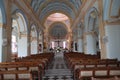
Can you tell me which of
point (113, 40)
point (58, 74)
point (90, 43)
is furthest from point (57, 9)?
point (58, 74)

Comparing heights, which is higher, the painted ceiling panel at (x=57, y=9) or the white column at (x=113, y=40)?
the painted ceiling panel at (x=57, y=9)

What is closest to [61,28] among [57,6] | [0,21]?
[57,6]

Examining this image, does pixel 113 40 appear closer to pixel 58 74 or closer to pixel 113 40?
pixel 113 40

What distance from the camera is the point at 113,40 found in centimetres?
1148

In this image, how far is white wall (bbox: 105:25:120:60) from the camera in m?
11.5

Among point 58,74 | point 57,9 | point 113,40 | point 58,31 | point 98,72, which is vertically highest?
point 57,9

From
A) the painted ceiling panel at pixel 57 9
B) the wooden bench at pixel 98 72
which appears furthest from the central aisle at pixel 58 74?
the painted ceiling panel at pixel 57 9

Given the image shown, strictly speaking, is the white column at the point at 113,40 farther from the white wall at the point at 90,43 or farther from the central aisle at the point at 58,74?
the white wall at the point at 90,43

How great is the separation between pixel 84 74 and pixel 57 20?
1561 inches

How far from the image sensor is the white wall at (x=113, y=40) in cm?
1149

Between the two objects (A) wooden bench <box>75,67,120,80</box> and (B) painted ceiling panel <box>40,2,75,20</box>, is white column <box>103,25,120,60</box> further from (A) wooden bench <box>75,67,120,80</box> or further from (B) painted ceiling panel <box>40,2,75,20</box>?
(B) painted ceiling panel <box>40,2,75,20</box>

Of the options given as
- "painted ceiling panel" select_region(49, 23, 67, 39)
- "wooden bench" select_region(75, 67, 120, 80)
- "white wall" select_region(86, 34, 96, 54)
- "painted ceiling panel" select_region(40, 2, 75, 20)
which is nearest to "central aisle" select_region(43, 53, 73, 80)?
"wooden bench" select_region(75, 67, 120, 80)

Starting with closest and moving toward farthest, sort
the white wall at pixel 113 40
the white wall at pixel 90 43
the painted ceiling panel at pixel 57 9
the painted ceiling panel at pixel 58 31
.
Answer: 1. the white wall at pixel 113 40
2. the white wall at pixel 90 43
3. the painted ceiling panel at pixel 57 9
4. the painted ceiling panel at pixel 58 31

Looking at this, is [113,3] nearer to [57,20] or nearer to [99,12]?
[99,12]
